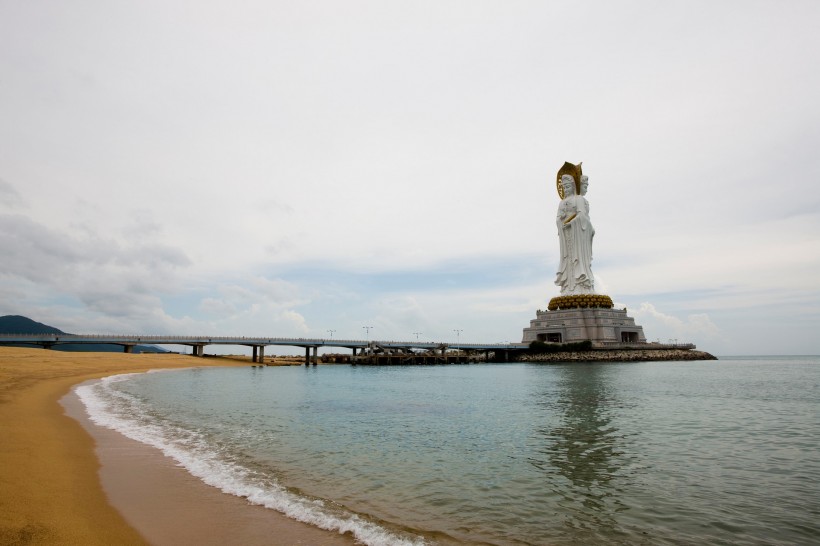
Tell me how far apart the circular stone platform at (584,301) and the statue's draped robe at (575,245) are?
2.29 meters

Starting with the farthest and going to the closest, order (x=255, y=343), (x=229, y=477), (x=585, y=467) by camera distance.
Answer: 1. (x=255, y=343)
2. (x=585, y=467)
3. (x=229, y=477)

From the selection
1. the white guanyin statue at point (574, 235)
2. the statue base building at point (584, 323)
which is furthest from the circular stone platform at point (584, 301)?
the white guanyin statue at point (574, 235)

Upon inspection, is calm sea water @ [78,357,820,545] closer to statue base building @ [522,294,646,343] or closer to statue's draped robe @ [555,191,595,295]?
statue base building @ [522,294,646,343]

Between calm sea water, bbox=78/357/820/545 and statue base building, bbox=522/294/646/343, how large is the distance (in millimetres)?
85203

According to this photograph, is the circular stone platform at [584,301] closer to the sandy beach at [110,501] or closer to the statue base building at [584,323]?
the statue base building at [584,323]

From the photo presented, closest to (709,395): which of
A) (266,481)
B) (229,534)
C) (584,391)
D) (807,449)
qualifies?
(584,391)

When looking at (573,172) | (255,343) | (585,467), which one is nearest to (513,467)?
(585,467)

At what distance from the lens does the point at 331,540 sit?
7.54 metres

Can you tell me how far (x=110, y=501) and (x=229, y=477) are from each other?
9.41 ft

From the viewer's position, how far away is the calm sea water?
8492mm

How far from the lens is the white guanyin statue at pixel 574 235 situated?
114438 mm

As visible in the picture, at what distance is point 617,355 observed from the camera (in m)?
104

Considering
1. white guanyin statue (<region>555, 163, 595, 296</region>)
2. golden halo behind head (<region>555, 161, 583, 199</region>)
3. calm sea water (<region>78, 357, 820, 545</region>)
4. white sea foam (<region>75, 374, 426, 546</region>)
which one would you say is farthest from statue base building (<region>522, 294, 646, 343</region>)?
white sea foam (<region>75, 374, 426, 546</region>)

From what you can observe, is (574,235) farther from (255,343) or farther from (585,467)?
(585,467)
